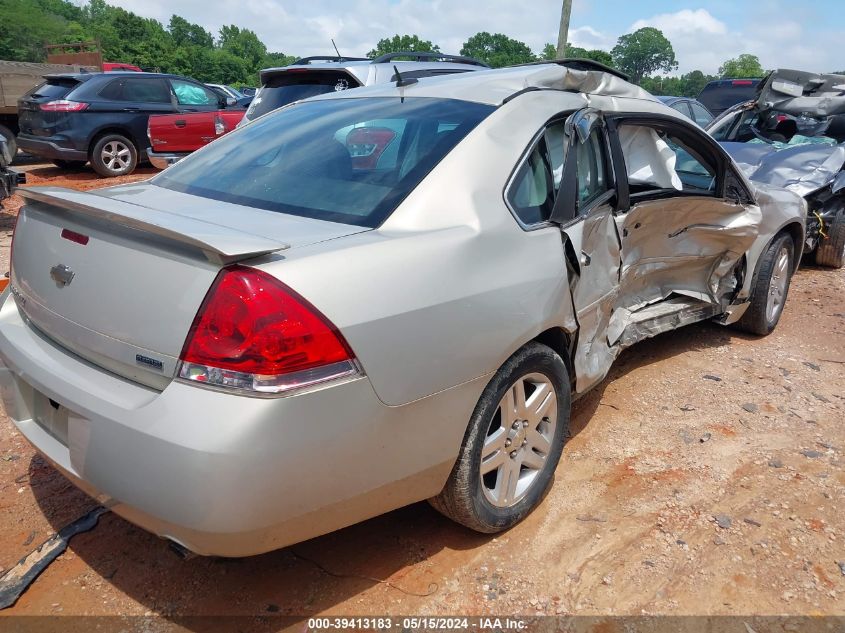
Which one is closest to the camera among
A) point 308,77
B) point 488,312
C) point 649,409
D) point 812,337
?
point 488,312

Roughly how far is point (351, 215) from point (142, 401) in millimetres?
851

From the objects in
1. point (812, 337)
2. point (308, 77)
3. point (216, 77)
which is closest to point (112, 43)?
point (216, 77)

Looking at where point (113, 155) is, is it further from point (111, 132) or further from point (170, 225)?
point (170, 225)

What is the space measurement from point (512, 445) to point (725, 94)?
12937 mm

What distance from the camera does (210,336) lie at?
1727 millimetres

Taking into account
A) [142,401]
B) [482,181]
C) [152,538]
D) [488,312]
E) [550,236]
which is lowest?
[152,538]

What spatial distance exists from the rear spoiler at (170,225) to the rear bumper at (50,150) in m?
9.89

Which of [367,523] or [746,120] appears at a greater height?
[746,120]

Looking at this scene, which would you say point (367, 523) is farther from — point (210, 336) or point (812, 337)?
point (812, 337)

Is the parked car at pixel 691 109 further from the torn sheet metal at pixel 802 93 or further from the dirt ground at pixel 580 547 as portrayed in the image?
the dirt ground at pixel 580 547

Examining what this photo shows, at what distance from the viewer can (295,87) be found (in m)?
6.33

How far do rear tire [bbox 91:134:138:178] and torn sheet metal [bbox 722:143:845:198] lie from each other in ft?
31.6

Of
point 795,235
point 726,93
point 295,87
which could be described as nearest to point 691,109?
point 726,93

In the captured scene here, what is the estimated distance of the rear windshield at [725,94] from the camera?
12.9 metres
